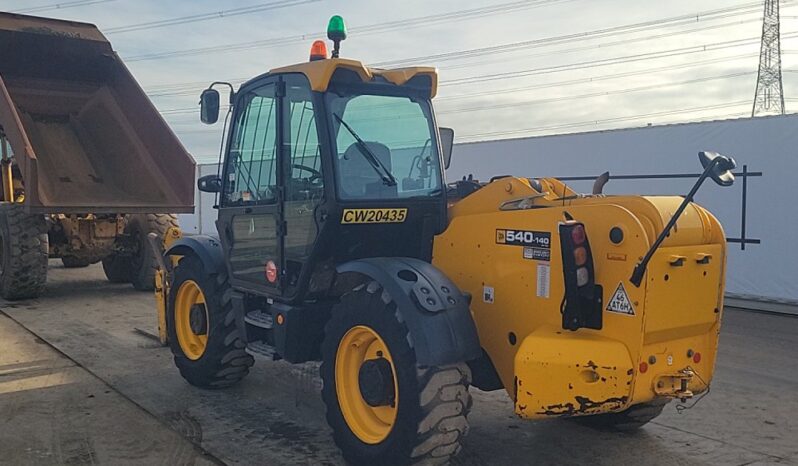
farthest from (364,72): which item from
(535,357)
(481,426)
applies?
(481,426)

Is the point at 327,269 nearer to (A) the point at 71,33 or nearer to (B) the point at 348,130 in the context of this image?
(B) the point at 348,130

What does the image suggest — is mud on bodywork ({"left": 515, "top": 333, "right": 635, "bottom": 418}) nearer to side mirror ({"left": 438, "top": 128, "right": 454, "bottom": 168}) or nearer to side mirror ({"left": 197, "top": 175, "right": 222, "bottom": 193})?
side mirror ({"left": 438, "top": 128, "right": 454, "bottom": 168})

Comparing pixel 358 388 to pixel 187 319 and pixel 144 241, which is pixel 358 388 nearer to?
pixel 187 319

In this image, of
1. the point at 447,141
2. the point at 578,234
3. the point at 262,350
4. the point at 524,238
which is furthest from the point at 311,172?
the point at 578,234

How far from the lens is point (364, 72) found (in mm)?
4609

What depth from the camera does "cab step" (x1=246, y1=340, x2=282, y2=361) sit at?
4.97 metres

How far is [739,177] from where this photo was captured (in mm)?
10977

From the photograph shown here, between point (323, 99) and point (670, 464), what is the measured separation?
2.99 m

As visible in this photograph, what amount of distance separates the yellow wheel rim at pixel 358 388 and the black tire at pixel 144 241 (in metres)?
7.18

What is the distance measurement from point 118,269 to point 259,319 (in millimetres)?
7426

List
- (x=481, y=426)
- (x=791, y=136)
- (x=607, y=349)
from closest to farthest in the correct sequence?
(x=607, y=349)
(x=481, y=426)
(x=791, y=136)

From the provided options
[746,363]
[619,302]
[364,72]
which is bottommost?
[746,363]

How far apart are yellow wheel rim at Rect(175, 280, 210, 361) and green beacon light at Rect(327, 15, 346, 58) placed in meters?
2.25

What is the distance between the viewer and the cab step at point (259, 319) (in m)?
5.11
